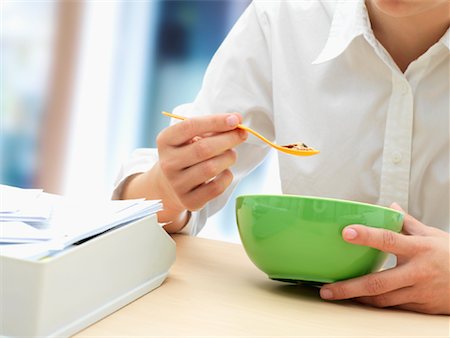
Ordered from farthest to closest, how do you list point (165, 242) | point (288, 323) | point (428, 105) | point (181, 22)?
point (181, 22) < point (428, 105) < point (165, 242) < point (288, 323)

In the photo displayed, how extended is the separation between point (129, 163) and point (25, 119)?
85.8 inches

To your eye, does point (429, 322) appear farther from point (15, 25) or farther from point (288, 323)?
point (15, 25)

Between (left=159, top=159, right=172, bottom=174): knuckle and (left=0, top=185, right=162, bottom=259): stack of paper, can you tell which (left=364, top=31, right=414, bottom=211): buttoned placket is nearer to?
(left=159, top=159, right=172, bottom=174): knuckle

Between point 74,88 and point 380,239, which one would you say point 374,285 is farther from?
point 74,88

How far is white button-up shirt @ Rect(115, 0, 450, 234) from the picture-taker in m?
1.06

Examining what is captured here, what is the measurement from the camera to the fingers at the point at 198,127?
85 centimetres

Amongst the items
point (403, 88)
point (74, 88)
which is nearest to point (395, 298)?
point (403, 88)

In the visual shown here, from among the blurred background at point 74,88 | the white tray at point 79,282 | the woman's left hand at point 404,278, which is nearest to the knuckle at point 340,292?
the woman's left hand at point 404,278

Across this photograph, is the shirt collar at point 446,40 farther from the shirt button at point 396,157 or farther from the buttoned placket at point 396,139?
the shirt button at point 396,157

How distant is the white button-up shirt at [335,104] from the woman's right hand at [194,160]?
5.9 inches

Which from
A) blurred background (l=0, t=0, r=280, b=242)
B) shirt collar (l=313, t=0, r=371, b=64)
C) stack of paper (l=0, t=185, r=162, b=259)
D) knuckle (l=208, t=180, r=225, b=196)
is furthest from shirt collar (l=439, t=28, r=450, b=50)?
blurred background (l=0, t=0, r=280, b=242)

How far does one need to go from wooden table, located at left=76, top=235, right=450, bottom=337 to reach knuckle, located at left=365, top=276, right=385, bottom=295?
0.09ft

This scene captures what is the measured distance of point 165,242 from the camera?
0.74 meters

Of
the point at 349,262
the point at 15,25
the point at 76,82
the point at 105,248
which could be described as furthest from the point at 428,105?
the point at 15,25
